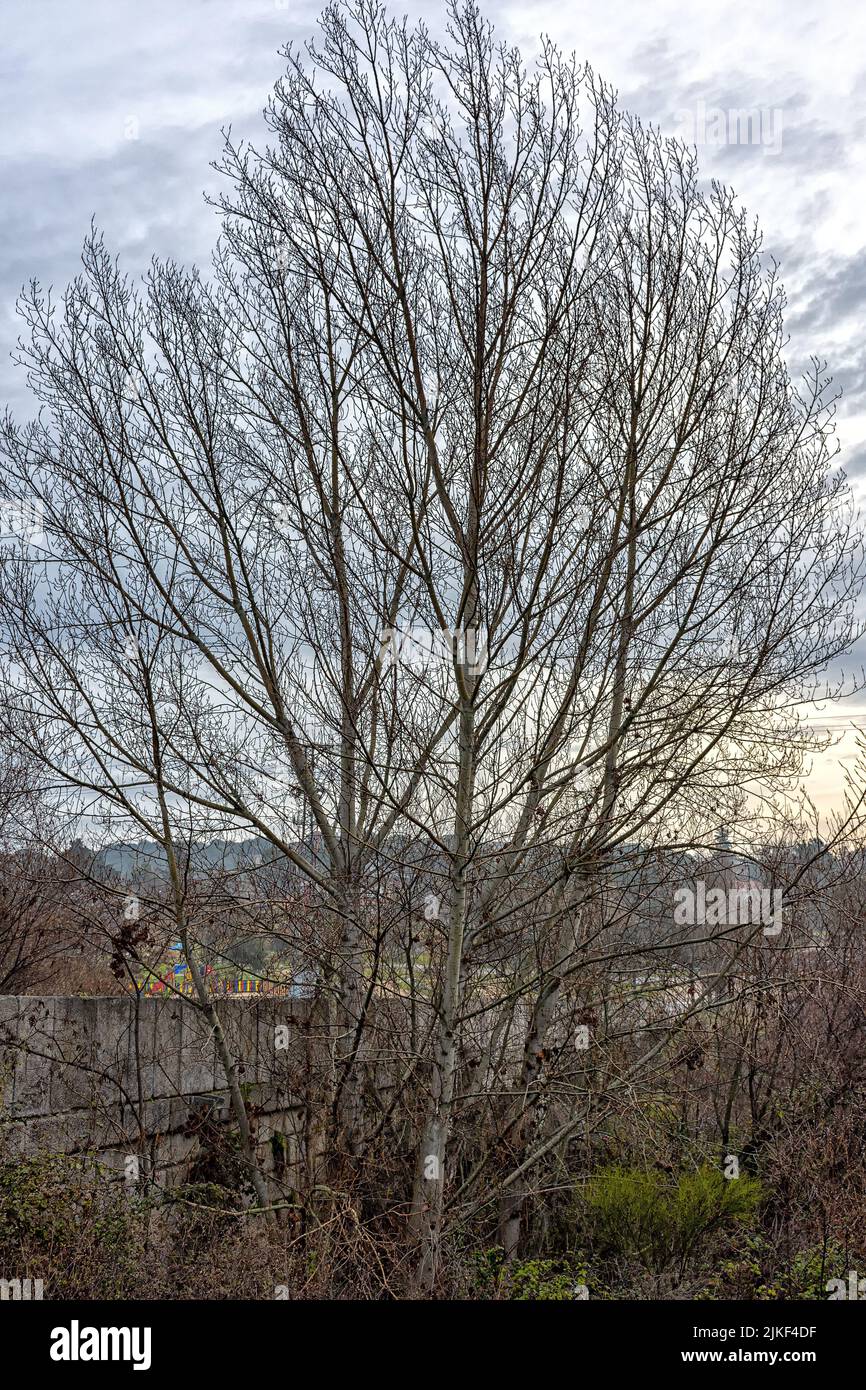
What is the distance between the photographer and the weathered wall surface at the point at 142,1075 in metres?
6.37

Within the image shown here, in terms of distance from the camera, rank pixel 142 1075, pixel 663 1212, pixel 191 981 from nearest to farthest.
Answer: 1. pixel 142 1075
2. pixel 191 981
3. pixel 663 1212

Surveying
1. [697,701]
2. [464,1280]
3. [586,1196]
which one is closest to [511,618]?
[697,701]

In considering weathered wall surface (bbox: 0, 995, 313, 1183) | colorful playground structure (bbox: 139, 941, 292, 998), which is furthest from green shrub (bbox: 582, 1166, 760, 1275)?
colorful playground structure (bbox: 139, 941, 292, 998)

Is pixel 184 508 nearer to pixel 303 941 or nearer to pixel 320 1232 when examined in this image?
pixel 303 941

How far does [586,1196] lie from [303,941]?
3223 millimetres

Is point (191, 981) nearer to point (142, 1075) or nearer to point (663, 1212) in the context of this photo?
point (142, 1075)

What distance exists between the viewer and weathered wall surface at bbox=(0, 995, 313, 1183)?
637 cm

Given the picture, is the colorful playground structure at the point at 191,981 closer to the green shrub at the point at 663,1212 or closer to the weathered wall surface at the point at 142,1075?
the weathered wall surface at the point at 142,1075

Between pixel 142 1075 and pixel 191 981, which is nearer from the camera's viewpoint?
pixel 142 1075

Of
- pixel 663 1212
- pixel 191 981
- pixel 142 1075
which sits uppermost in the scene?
pixel 191 981

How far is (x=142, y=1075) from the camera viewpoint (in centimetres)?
723

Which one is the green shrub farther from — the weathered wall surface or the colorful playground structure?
the colorful playground structure

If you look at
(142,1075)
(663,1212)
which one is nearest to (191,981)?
(142,1075)
